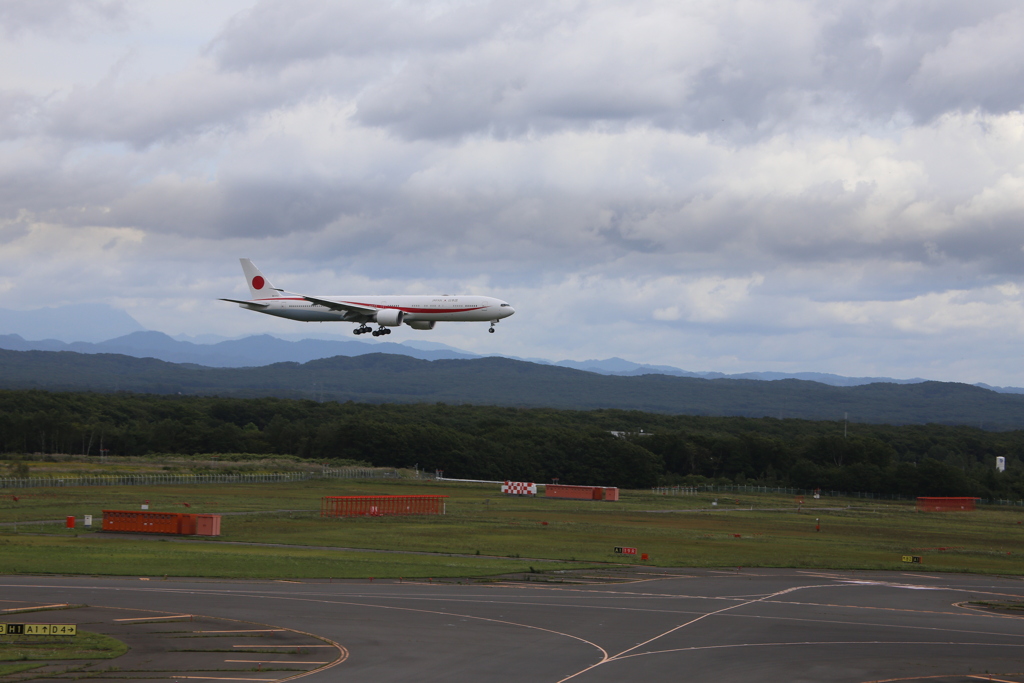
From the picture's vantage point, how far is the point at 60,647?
26.0 meters

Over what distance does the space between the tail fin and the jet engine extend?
13.0 meters

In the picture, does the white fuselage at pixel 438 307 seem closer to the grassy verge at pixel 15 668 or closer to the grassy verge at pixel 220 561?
the grassy verge at pixel 220 561

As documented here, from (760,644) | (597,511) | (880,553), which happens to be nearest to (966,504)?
(597,511)

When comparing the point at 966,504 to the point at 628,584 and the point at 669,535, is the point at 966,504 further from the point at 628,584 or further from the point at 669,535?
the point at 628,584

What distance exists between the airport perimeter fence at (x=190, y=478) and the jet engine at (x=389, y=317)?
144ft

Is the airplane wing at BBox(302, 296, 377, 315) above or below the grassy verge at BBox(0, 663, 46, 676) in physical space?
above

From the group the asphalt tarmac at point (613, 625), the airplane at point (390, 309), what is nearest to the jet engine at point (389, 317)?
the airplane at point (390, 309)

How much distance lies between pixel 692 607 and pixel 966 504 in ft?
358

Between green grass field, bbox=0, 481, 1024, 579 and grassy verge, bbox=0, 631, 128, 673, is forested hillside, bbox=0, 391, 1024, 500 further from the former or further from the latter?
grassy verge, bbox=0, 631, 128, 673

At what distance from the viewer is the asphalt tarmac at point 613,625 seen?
26.0m

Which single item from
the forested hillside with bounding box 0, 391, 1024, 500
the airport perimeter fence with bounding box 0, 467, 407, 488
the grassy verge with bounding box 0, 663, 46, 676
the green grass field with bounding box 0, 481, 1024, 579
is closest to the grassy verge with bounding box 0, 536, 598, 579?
the green grass field with bounding box 0, 481, 1024, 579

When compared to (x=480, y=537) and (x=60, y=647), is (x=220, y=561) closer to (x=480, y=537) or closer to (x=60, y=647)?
(x=60, y=647)

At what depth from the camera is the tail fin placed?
92938 mm

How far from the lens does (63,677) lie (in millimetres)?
22953
